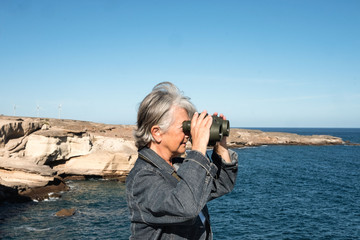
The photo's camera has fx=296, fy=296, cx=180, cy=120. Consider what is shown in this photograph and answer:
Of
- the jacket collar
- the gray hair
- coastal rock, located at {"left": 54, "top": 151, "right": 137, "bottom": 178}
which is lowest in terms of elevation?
coastal rock, located at {"left": 54, "top": 151, "right": 137, "bottom": 178}

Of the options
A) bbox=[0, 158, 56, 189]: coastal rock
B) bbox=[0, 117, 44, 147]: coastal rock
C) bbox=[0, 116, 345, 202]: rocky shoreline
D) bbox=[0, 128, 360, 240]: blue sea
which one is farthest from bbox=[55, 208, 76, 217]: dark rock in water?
bbox=[0, 117, 44, 147]: coastal rock

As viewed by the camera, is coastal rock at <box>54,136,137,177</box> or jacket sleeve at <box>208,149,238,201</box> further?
coastal rock at <box>54,136,137,177</box>

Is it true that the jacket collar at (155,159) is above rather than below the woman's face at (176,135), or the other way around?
below

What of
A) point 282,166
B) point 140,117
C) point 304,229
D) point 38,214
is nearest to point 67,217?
point 38,214

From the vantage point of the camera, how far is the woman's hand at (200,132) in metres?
1.82

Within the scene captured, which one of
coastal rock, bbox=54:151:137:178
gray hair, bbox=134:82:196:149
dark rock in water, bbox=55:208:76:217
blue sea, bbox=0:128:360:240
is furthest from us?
coastal rock, bbox=54:151:137:178

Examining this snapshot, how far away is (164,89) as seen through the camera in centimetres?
204

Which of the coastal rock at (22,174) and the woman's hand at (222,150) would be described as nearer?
the woman's hand at (222,150)

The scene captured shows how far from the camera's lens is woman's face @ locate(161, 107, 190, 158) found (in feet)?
6.48

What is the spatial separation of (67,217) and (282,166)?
3309 centimetres

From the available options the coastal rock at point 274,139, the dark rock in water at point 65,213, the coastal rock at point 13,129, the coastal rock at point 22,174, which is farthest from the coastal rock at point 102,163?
the coastal rock at point 274,139

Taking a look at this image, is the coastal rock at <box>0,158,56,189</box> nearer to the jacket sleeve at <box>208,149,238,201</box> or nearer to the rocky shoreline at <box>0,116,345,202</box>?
the rocky shoreline at <box>0,116,345,202</box>

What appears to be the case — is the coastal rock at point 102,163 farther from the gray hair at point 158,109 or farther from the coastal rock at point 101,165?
the gray hair at point 158,109

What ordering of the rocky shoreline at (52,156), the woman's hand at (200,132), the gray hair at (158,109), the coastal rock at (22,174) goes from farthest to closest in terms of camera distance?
the rocky shoreline at (52,156) < the coastal rock at (22,174) < the gray hair at (158,109) < the woman's hand at (200,132)
